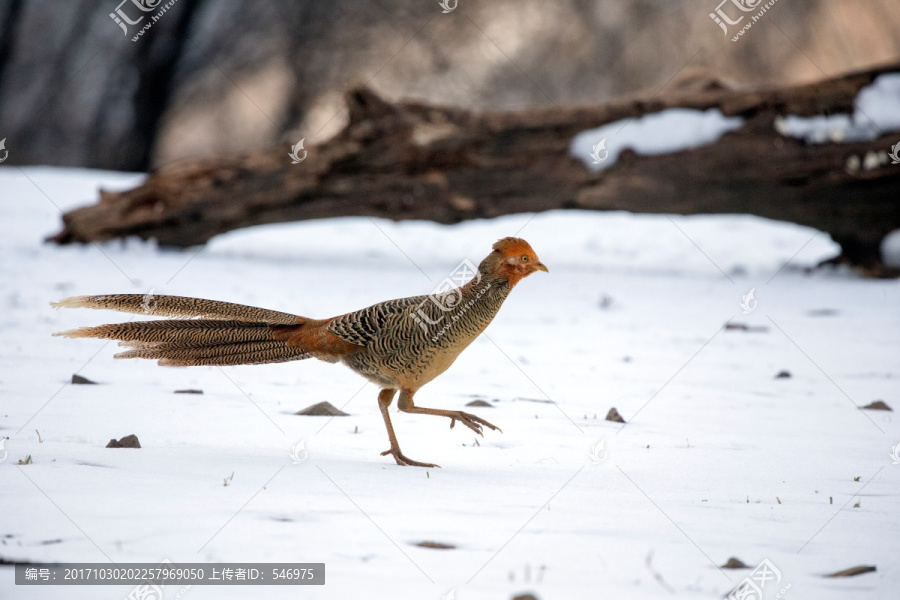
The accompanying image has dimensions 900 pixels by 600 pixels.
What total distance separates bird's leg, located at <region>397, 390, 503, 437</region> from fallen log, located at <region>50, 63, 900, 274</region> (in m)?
5.75

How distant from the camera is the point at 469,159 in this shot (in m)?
9.95

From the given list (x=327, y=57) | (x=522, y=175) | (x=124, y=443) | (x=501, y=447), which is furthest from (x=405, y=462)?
(x=327, y=57)

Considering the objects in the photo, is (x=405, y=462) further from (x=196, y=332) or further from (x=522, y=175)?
(x=522, y=175)

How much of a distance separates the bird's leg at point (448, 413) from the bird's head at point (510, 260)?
26.5 inches

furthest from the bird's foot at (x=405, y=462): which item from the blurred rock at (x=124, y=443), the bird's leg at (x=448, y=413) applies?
the blurred rock at (x=124, y=443)

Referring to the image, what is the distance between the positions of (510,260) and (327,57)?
56.0ft

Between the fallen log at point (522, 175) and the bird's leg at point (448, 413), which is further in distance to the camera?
the fallen log at point (522, 175)

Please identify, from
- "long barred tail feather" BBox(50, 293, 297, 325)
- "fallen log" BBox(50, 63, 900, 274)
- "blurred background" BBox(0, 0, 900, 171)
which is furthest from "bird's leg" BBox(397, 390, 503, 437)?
"blurred background" BBox(0, 0, 900, 171)

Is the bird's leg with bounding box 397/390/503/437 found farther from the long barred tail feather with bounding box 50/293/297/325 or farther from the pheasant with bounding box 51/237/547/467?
the long barred tail feather with bounding box 50/293/297/325

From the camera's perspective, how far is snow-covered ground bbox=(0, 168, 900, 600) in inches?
113

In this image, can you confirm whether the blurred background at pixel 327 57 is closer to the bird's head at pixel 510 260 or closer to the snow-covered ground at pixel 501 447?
the snow-covered ground at pixel 501 447

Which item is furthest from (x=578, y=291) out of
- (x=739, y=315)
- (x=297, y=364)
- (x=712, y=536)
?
(x=712, y=536)

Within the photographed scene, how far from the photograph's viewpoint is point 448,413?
170 inches

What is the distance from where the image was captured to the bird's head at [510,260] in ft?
14.3
